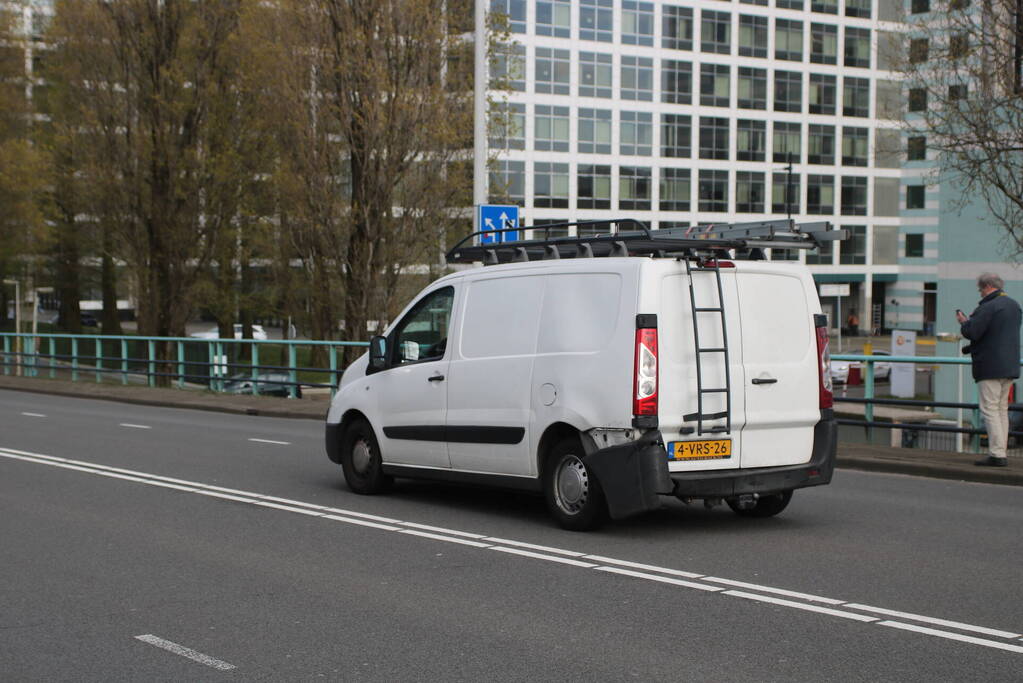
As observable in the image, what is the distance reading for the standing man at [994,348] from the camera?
12289 mm

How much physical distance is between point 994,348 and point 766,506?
3.83 metres

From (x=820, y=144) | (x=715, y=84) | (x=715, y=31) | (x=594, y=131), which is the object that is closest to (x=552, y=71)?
(x=594, y=131)

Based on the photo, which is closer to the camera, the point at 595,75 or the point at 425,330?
the point at 425,330

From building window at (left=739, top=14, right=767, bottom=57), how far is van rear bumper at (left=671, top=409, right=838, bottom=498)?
206ft

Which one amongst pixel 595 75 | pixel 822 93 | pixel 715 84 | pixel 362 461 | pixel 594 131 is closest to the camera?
pixel 362 461

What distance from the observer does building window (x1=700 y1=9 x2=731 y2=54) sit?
67.8 meters

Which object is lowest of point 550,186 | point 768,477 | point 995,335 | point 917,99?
point 768,477

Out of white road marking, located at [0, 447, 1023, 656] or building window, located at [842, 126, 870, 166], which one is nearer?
white road marking, located at [0, 447, 1023, 656]

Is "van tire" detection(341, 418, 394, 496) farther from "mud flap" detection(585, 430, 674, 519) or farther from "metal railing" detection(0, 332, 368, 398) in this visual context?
"metal railing" detection(0, 332, 368, 398)

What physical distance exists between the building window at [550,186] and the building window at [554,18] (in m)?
6.52

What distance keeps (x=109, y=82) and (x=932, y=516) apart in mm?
29075

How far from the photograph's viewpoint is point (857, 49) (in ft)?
234

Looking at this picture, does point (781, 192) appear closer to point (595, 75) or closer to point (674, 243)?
point (595, 75)

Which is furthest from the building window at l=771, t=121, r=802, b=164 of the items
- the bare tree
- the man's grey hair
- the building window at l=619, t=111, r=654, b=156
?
the man's grey hair
